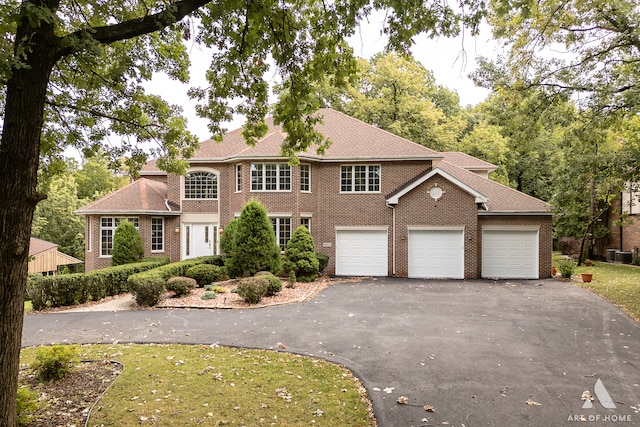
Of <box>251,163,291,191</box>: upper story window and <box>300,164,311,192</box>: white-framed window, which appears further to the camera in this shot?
<box>300,164,311,192</box>: white-framed window

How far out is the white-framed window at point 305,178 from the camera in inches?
757

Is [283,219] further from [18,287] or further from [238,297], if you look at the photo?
[18,287]

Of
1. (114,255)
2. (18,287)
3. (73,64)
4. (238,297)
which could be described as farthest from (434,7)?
(114,255)

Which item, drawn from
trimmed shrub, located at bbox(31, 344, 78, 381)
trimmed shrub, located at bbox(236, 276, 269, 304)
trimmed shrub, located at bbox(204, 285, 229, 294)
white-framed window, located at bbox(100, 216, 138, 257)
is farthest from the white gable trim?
trimmed shrub, located at bbox(31, 344, 78, 381)

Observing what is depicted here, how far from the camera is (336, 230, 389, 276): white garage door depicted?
1897 cm

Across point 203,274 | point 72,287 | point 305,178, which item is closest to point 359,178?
point 305,178

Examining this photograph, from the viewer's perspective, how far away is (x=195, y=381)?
6062 mm

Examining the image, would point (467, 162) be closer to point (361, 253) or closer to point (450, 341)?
point (361, 253)

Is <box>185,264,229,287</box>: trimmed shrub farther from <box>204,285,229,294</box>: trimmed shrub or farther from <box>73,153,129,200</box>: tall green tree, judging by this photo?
<box>73,153,129,200</box>: tall green tree

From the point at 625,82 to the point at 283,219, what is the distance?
45.3ft

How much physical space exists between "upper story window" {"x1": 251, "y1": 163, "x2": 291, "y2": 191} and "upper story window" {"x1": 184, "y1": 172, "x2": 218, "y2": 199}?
302cm

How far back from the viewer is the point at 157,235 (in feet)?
67.7

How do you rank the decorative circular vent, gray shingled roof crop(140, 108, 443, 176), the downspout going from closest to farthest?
the decorative circular vent → the downspout → gray shingled roof crop(140, 108, 443, 176)

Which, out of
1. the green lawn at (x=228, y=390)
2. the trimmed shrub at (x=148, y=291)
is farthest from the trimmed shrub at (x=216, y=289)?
the green lawn at (x=228, y=390)
